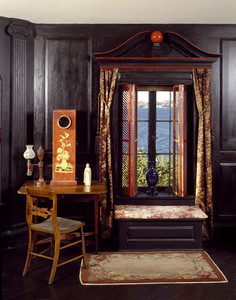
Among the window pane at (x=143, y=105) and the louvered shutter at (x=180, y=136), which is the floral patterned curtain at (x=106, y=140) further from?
the louvered shutter at (x=180, y=136)

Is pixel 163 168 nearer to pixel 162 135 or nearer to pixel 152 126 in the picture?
pixel 162 135

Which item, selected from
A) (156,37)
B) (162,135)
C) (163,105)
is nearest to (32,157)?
(162,135)

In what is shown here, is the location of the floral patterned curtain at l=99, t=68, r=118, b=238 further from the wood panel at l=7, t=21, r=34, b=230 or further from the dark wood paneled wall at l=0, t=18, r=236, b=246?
the wood panel at l=7, t=21, r=34, b=230

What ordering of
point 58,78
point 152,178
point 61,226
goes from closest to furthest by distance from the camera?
point 61,226
point 58,78
point 152,178

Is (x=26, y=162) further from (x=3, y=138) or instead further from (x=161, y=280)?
(x=161, y=280)

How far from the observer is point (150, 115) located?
5.55 metres

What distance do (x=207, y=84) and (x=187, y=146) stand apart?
92 centimetres

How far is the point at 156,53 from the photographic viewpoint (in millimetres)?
5027

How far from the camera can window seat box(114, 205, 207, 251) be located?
15.0 feet

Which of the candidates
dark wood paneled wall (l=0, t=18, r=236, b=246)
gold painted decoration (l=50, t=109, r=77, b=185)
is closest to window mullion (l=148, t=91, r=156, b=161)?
dark wood paneled wall (l=0, t=18, r=236, b=246)

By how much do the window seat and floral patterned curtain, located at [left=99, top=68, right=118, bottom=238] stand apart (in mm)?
510

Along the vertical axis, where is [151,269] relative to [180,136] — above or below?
below

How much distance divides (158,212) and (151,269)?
2.96 feet

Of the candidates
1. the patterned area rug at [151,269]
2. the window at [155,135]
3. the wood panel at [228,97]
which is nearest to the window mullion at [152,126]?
the window at [155,135]
